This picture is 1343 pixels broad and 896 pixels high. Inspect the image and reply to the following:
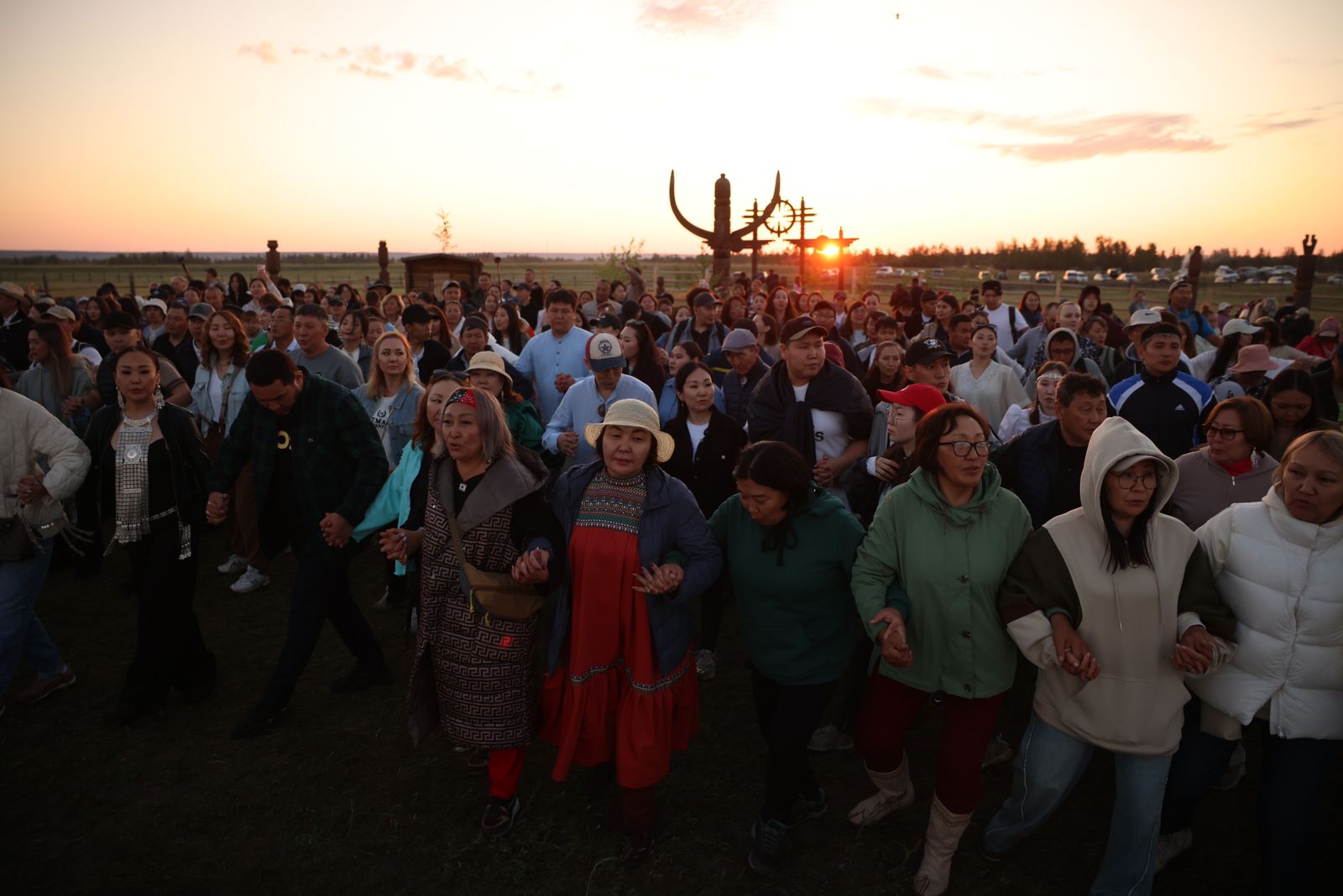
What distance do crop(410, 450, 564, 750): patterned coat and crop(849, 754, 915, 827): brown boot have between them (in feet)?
5.54

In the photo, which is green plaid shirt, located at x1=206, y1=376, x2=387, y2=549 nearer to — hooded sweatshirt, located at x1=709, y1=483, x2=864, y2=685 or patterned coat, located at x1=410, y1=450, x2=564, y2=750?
patterned coat, located at x1=410, y1=450, x2=564, y2=750

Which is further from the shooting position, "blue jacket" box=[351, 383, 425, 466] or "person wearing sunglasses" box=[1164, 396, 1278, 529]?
"blue jacket" box=[351, 383, 425, 466]

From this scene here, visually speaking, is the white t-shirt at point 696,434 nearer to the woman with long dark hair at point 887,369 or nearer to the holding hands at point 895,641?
the woman with long dark hair at point 887,369

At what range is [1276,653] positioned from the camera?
2883 millimetres

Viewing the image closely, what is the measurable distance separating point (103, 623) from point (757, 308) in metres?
9.05

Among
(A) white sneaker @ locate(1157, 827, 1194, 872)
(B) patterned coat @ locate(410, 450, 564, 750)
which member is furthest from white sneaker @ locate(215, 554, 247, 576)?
(A) white sneaker @ locate(1157, 827, 1194, 872)

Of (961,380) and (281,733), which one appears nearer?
(281,733)

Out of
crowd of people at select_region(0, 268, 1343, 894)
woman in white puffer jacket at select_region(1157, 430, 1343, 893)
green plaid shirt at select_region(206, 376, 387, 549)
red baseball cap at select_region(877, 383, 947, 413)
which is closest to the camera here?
woman in white puffer jacket at select_region(1157, 430, 1343, 893)

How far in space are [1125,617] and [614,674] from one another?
7.06 feet

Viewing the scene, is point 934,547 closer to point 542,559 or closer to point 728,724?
point 542,559

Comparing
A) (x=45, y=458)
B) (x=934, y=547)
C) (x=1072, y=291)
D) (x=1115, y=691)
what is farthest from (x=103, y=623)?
(x=1072, y=291)

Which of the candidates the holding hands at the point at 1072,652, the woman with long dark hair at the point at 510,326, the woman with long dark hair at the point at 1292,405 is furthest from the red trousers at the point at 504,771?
the woman with long dark hair at the point at 510,326

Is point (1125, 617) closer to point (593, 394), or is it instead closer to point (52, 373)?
point (593, 394)

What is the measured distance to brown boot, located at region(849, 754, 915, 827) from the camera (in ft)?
11.9
